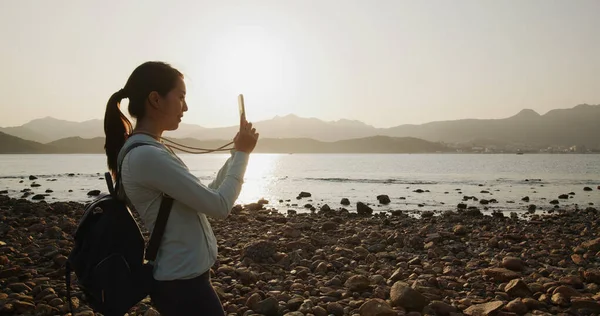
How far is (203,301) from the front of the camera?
2643 mm

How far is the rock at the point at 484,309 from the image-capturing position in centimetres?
620

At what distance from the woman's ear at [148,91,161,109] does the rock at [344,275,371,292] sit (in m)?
5.93

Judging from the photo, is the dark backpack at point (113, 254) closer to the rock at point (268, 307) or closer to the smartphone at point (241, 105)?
the smartphone at point (241, 105)

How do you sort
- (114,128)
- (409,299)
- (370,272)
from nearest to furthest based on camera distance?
(114,128), (409,299), (370,272)

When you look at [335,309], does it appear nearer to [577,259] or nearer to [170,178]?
[170,178]

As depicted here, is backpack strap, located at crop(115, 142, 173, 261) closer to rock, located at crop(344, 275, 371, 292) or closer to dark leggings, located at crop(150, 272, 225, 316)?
dark leggings, located at crop(150, 272, 225, 316)

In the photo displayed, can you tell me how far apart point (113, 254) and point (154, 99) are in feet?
3.24

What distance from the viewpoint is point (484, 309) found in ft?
20.6

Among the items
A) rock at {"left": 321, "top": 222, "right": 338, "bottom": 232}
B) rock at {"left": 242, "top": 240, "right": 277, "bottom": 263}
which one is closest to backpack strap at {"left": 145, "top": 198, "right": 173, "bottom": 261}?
rock at {"left": 242, "top": 240, "right": 277, "bottom": 263}

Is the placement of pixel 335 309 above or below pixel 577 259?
above

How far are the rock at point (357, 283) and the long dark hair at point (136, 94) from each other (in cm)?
578

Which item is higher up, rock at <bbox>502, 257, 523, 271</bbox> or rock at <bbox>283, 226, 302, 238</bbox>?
rock at <bbox>502, 257, 523, 271</bbox>

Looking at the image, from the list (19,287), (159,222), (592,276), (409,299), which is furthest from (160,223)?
(592,276)

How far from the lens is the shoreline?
6570 mm
